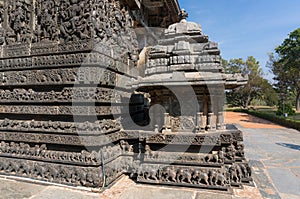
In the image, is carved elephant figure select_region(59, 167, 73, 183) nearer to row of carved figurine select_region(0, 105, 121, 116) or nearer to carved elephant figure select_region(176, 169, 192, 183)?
row of carved figurine select_region(0, 105, 121, 116)

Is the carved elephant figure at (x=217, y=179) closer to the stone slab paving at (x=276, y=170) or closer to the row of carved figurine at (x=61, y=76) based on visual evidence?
the stone slab paving at (x=276, y=170)

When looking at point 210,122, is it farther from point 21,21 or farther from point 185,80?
point 21,21

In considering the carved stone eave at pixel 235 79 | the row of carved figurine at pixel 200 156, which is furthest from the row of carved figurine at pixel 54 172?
the carved stone eave at pixel 235 79

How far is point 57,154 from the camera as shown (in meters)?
4.48

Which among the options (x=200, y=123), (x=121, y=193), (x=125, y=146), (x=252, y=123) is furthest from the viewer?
(x=252, y=123)

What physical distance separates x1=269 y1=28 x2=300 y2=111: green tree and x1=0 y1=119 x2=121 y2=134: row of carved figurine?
84.6 ft

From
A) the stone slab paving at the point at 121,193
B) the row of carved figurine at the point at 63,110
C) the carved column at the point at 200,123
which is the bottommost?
the stone slab paving at the point at 121,193

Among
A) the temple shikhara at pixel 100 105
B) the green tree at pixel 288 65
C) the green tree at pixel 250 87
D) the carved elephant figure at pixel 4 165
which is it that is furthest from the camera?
the green tree at pixel 250 87

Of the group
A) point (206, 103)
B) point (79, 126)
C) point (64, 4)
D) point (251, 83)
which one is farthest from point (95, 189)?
point (251, 83)

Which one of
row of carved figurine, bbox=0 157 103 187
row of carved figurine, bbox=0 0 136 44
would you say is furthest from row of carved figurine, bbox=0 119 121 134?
row of carved figurine, bbox=0 0 136 44

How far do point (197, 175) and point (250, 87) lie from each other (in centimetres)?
3656

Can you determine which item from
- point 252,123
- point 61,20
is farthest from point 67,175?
point 252,123

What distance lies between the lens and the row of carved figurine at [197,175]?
13.1 feet

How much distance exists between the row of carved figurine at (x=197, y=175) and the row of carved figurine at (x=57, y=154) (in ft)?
2.63
